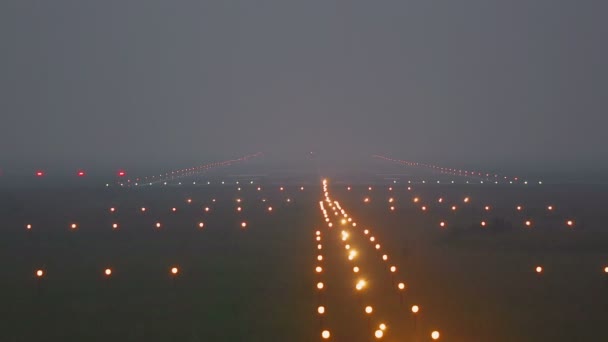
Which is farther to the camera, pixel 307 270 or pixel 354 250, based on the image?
pixel 354 250

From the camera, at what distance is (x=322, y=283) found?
23.9m

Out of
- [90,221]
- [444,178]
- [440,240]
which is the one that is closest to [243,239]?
[440,240]

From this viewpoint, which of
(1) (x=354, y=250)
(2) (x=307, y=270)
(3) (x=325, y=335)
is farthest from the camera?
(1) (x=354, y=250)

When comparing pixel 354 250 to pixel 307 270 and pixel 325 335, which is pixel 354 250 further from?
pixel 325 335

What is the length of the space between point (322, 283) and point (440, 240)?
11248 millimetres

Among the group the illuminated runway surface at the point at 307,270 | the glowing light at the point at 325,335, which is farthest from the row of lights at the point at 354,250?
the glowing light at the point at 325,335

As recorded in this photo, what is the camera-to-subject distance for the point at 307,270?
87.5 ft

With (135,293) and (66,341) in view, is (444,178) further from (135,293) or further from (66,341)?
(66,341)

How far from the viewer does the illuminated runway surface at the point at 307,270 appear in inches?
754

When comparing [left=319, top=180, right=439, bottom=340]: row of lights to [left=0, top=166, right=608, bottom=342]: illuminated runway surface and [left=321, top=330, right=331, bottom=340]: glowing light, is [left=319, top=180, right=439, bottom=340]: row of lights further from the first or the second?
[left=321, top=330, right=331, bottom=340]: glowing light

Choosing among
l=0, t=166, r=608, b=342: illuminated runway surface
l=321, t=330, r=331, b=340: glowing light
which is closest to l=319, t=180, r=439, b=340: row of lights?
l=0, t=166, r=608, b=342: illuminated runway surface

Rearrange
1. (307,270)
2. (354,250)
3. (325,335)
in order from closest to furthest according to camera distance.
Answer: (325,335) → (307,270) → (354,250)

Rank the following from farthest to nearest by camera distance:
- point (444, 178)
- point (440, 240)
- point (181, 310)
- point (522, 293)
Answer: point (444, 178) → point (440, 240) → point (522, 293) → point (181, 310)

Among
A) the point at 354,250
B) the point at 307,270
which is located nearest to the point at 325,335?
the point at 307,270
